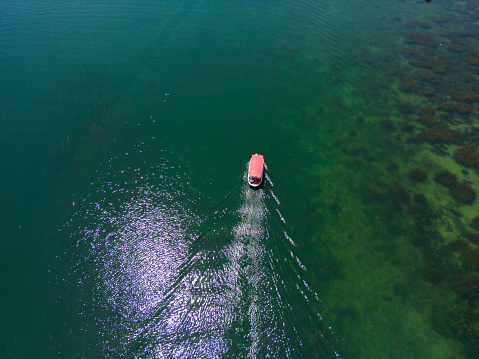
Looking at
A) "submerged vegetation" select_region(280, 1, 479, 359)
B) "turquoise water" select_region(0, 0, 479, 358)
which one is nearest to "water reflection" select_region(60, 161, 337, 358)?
"turquoise water" select_region(0, 0, 479, 358)

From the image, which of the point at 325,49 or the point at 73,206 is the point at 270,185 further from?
the point at 325,49

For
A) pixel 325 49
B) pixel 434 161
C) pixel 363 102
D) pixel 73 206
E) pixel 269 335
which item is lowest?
pixel 269 335

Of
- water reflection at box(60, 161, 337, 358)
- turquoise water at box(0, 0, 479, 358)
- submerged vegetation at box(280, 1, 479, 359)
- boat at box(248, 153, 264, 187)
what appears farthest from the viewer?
boat at box(248, 153, 264, 187)

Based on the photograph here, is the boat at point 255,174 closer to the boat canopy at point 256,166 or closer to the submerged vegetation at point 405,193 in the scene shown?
the boat canopy at point 256,166

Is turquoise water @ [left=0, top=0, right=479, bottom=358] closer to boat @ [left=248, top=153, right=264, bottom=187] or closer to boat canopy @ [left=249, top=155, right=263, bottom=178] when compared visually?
boat @ [left=248, top=153, right=264, bottom=187]

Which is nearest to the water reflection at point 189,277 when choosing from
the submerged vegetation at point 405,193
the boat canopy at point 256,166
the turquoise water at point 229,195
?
the turquoise water at point 229,195

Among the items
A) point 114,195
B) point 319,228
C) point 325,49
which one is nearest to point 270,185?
point 319,228

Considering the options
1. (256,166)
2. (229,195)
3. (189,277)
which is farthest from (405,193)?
(189,277)
